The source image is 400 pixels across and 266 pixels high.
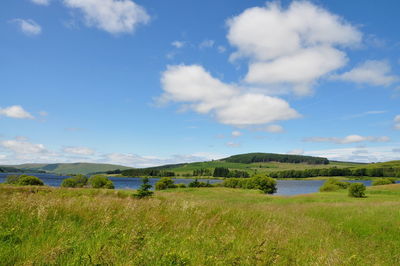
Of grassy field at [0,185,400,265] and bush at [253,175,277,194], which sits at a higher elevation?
grassy field at [0,185,400,265]

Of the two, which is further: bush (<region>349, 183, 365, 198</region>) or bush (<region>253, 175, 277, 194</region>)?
bush (<region>253, 175, 277, 194</region>)

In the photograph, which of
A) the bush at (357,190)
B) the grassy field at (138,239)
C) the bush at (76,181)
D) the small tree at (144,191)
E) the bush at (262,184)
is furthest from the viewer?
the bush at (262,184)

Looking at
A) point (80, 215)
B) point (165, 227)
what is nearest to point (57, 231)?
point (80, 215)

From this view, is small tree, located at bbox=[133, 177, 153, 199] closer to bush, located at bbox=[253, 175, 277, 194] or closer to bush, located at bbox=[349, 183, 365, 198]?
bush, located at bbox=[349, 183, 365, 198]

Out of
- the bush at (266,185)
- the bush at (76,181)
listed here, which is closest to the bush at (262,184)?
the bush at (266,185)

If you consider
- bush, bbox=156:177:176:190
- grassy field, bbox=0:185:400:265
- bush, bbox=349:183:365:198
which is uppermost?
grassy field, bbox=0:185:400:265

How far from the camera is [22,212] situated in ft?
19.1

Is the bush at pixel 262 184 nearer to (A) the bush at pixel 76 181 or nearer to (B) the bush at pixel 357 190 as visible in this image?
(B) the bush at pixel 357 190

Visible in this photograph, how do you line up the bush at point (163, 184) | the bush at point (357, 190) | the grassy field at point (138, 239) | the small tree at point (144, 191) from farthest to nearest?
the bush at point (163, 184) → the bush at point (357, 190) → the small tree at point (144, 191) → the grassy field at point (138, 239)

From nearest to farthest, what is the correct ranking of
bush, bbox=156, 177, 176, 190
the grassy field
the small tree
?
the grassy field → the small tree → bush, bbox=156, 177, 176, 190

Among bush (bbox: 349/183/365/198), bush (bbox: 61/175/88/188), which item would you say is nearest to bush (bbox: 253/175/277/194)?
bush (bbox: 349/183/365/198)

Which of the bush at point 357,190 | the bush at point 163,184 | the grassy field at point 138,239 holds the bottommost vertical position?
the bush at point 163,184

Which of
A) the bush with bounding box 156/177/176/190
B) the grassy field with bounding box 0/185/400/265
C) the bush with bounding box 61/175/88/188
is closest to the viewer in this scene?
the grassy field with bounding box 0/185/400/265

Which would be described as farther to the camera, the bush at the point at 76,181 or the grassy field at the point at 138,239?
the bush at the point at 76,181
